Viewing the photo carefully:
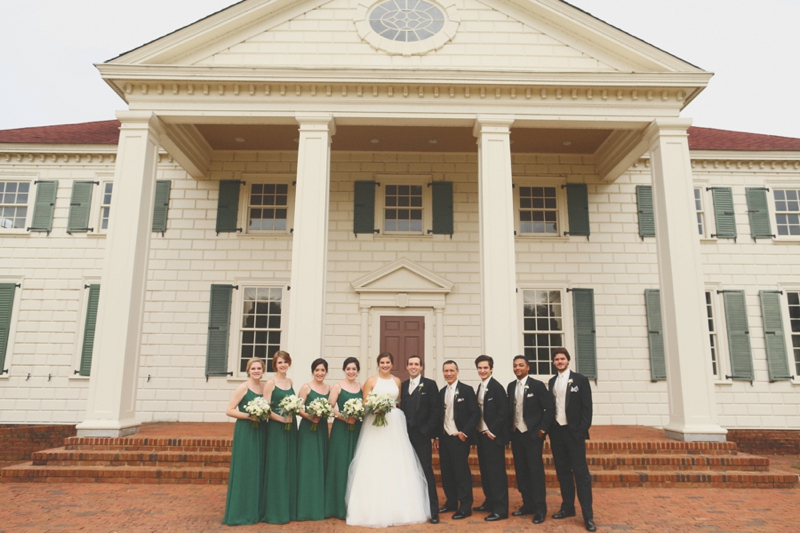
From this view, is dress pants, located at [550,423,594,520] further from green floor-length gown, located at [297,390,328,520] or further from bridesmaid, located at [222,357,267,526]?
bridesmaid, located at [222,357,267,526]

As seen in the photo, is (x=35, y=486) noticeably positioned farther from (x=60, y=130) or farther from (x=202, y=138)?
(x=60, y=130)

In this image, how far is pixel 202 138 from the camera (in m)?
12.8

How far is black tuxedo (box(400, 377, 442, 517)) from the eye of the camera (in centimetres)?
648

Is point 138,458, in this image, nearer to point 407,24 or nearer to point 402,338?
point 402,338

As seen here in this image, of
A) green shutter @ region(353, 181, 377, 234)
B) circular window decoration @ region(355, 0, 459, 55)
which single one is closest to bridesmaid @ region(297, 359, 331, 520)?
green shutter @ region(353, 181, 377, 234)

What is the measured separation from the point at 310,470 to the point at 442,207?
8.07m

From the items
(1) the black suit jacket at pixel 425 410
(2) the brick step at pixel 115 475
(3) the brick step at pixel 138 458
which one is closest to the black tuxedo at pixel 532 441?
(1) the black suit jacket at pixel 425 410

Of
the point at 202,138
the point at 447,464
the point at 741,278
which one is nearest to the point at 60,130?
the point at 202,138

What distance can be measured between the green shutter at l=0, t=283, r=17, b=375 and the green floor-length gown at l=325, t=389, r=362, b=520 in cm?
1060

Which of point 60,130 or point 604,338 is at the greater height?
point 60,130

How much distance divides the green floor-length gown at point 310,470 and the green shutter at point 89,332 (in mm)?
8672

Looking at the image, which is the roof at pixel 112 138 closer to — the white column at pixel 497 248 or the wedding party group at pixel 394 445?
the white column at pixel 497 248

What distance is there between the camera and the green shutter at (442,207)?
43.4 feet

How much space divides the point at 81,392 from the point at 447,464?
10.1m
